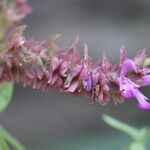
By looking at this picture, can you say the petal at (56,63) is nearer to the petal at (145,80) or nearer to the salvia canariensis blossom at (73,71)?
the salvia canariensis blossom at (73,71)

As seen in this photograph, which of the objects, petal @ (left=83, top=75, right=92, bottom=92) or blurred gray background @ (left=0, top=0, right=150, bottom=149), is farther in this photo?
blurred gray background @ (left=0, top=0, right=150, bottom=149)

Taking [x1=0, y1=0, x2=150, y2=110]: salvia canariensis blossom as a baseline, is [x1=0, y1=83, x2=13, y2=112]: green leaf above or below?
above

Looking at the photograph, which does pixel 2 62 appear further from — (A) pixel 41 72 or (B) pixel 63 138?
(B) pixel 63 138

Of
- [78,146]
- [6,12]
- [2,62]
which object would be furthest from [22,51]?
[78,146]

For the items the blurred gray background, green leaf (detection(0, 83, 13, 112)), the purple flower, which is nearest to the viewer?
the purple flower

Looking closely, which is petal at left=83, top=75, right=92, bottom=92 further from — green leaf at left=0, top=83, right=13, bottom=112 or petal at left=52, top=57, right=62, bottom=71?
green leaf at left=0, top=83, right=13, bottom=112

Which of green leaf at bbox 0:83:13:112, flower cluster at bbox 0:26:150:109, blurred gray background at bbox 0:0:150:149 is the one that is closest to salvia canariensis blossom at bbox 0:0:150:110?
flower cluster at bbox 0:26:150:109
